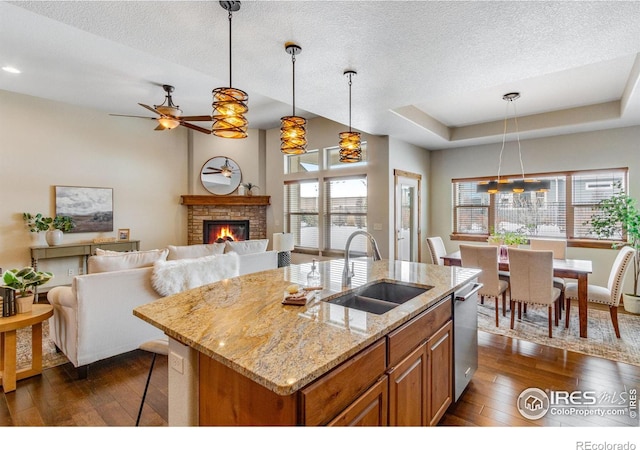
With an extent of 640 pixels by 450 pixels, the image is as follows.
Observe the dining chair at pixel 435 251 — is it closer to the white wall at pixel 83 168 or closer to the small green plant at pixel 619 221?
the small green plant at pixel 619 221

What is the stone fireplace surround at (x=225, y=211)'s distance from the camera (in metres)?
6.66

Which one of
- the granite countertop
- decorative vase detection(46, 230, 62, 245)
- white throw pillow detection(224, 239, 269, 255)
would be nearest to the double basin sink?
the granite countertop

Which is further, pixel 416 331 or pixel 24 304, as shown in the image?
pixel 24 304

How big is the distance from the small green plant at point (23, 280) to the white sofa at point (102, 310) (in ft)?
0.65

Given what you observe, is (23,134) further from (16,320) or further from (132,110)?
(16,320)

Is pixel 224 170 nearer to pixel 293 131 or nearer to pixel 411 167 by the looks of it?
pixel 411 167

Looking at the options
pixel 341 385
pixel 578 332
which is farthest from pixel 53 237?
pixel 578 332

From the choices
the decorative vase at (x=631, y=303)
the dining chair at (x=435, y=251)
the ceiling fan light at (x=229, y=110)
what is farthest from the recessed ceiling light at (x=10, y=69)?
the decorative vase at (x=631, y=303)

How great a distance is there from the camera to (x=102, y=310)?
2732 millimetres

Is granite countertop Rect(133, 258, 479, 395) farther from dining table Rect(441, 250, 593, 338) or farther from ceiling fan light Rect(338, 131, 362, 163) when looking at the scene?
dining table Rect(441, 250, 593, 338)

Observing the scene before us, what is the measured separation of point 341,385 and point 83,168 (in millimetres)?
6340

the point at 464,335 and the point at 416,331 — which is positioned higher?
the point at 416,331

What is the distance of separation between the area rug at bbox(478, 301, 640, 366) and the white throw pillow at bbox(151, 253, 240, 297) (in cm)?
306
